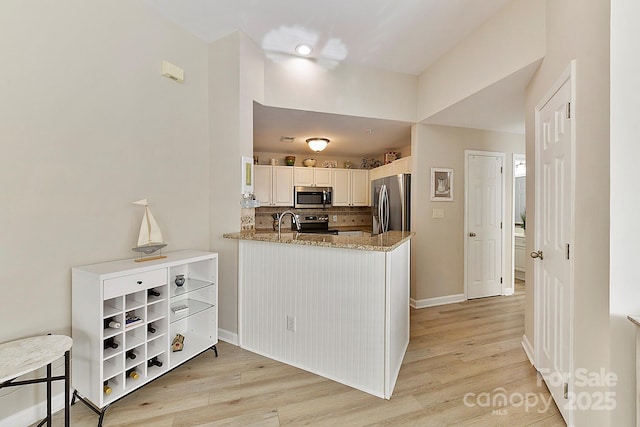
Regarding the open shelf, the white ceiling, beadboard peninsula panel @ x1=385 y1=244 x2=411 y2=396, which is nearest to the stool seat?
the open shelf

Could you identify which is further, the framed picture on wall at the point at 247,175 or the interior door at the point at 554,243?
the framed picture on wall at the point at 247,175

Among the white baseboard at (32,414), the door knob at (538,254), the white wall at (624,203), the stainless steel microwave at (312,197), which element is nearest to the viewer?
the white wall at (624,203)

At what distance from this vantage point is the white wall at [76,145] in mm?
1555

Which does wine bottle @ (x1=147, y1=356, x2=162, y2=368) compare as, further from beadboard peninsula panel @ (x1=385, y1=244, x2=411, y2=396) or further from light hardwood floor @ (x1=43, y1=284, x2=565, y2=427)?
beadboard peninsula panel @ (x1=385, y1=244, x2=411, y2=396)

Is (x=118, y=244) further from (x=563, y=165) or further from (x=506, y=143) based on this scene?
(x=506, y=143)

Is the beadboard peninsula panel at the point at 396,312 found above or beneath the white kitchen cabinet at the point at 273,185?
beneath

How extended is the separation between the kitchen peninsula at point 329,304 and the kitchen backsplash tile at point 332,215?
2.78 metres

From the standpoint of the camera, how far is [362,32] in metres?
2.60

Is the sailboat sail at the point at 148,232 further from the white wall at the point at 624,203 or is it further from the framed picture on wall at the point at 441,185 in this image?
the framed picture on wall at the point at 441,185

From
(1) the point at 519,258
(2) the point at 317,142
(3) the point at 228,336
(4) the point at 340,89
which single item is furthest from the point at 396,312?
(1) the point at 519,258

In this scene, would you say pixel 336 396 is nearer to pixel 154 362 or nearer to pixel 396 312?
pixel 396 312

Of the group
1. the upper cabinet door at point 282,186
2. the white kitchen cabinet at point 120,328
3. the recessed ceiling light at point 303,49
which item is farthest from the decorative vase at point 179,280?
the upper cabinet door at point 282,186

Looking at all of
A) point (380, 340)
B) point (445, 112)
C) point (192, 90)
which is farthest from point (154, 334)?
point (445, 112)

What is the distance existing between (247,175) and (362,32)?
1711 mm
